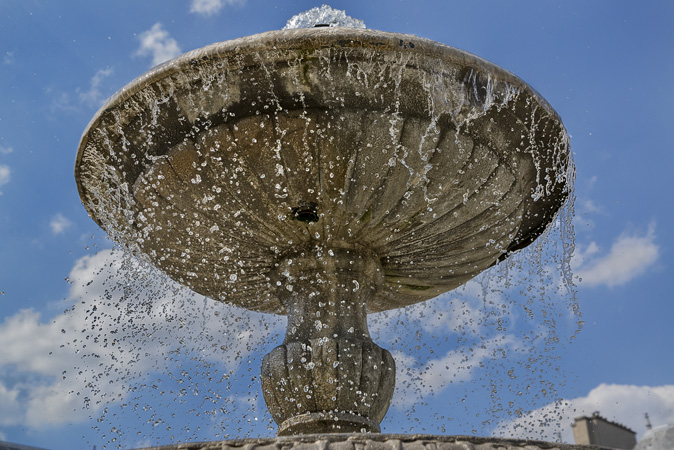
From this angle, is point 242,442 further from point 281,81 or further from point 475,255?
point 475,255

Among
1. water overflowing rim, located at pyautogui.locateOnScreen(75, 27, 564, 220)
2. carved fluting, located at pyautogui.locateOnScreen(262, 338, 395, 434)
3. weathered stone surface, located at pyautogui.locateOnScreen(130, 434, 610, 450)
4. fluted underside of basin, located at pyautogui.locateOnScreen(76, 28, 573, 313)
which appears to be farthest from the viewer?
carved fluting, located at pyautogui.locateOnScreen(262, 338, 395, 434)

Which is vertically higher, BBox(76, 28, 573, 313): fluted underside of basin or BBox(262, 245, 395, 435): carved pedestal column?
BBox(76, 28, 573, 313): fluted underside of basin

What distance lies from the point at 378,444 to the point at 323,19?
12.6ft

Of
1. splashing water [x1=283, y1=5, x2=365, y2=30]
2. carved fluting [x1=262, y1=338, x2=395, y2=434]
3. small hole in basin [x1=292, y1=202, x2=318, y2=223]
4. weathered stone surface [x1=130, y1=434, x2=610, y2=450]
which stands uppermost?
splashing water [x1=283, y1=5, x2=365, y2=30]

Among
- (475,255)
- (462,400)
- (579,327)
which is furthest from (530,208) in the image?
(462,400)

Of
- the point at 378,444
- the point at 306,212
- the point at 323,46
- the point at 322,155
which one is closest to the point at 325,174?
Answer: the point at 322,155

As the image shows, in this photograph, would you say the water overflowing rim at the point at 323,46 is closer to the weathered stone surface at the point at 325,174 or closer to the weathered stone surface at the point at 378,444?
the weathered stone surface at the point at 325,174

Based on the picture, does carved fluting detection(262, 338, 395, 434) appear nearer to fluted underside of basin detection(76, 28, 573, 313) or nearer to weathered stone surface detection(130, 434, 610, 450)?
fluted underside of basin detection(76, 28, 573, 313)

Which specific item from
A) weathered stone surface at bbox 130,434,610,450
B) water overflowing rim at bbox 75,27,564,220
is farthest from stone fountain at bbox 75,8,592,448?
weathered stone surface at bbox 130,434,610,450

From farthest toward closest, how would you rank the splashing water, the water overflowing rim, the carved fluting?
the splashing water
the carved fluting
the water overflowing rim

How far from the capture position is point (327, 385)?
4605 mm

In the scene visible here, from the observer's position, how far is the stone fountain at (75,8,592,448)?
4164mm

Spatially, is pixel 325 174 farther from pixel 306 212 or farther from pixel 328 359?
pixel 328 359

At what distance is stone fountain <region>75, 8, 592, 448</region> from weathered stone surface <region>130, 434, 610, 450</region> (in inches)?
83.3
